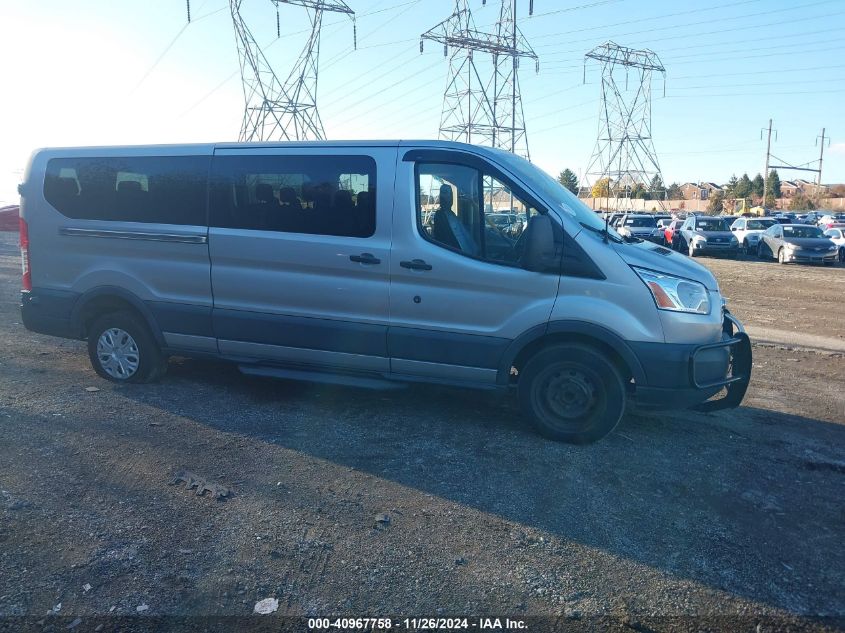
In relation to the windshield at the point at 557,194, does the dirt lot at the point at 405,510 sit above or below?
below

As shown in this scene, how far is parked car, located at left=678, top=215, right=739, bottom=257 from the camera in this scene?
1191 inches

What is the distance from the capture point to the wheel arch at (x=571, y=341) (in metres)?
5.30

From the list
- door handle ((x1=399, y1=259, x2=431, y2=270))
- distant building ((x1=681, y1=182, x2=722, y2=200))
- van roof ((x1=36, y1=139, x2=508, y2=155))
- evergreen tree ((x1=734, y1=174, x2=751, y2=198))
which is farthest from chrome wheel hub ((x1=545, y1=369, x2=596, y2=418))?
distant building ((x1=681, y1=182, x2=722, y2=200))

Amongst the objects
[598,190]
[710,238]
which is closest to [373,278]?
[710,238]

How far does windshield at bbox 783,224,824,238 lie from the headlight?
25.2m

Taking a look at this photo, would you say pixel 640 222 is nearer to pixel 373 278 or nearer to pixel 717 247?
pixel 717 247

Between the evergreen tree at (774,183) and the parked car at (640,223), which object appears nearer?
the parked car at (640,223)

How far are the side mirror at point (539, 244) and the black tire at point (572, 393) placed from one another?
660mm

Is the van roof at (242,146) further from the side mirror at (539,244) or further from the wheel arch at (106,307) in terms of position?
the wheel arch at (106,307)

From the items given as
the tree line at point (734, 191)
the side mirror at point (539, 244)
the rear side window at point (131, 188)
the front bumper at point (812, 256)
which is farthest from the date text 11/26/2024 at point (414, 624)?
the tree line at point (734, 191)

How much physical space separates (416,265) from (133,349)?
3.10 m

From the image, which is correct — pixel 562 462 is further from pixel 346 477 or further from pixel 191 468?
pixel 191 468

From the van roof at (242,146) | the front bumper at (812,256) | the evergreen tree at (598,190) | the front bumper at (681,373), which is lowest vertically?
the front bumper at (812,256)

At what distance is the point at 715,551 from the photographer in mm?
3951
